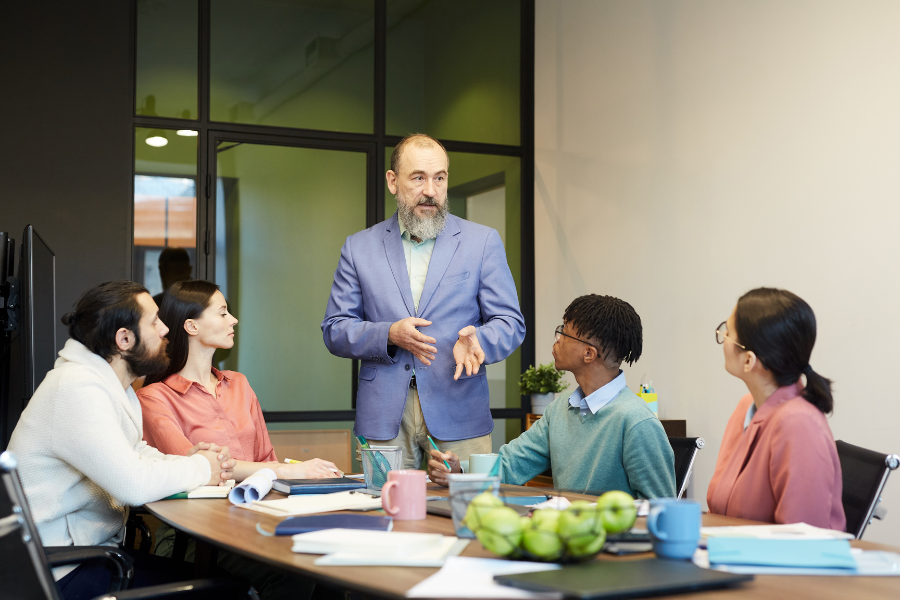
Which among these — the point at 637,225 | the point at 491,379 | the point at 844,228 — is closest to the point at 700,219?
the point at 637,225

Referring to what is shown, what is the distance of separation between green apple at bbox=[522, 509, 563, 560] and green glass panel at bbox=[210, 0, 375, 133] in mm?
4535

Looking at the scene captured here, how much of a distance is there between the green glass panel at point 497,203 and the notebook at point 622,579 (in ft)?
14.8

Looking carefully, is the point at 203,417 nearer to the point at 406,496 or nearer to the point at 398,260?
the point at 398,260

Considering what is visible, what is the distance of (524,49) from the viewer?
5.82 metres

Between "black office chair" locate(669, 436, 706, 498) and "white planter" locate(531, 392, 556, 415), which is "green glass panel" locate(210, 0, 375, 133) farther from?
"black office chair" locate(669, 436, 706, 498)

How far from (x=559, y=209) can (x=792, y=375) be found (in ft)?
12.3

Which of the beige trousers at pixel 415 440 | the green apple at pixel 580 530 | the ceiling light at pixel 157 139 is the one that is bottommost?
the beige trousers at pixel 415 440

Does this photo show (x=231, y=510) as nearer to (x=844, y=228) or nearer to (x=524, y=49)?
(x=844, y=228)

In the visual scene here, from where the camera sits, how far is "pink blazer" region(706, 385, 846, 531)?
1.51m

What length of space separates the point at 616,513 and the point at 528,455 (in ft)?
3.88

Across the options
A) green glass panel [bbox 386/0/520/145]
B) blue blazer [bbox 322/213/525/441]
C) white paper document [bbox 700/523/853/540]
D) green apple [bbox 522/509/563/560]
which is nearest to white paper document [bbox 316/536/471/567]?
green apple [bbox 522/509/563/560]

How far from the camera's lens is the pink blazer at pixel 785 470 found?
59.5 inches

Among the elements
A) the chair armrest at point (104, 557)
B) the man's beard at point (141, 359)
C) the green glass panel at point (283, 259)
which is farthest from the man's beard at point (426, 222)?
the green glass panel at point (283, 259)

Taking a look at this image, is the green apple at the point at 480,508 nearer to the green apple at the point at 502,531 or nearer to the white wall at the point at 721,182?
the green apple at the point at 502,531
